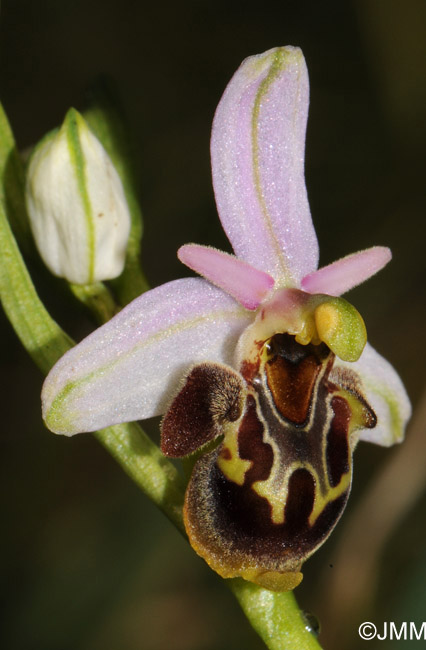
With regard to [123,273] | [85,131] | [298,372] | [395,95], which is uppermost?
[85,131]

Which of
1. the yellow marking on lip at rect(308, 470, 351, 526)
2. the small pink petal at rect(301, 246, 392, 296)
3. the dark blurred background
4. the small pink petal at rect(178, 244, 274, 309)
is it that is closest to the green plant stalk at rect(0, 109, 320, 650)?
the yellow marking on lip at rect(308, 470, 351, 526)

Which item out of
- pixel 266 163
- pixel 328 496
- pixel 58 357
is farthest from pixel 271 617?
pixel 266 163

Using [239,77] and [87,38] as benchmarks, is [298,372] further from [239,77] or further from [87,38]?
[87,38]

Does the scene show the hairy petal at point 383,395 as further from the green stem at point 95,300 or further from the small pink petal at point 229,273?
the green stem at point 95,300

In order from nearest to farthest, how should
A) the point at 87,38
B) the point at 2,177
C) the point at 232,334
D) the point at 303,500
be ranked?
the point at 303,500 → the point at 232,334 → the point at 2,177 → the point at 87,38

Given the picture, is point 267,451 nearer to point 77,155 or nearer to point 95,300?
point 95,300

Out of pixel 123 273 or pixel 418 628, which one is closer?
pixel 123 273

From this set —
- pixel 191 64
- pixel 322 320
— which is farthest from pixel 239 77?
pixel 191 64
